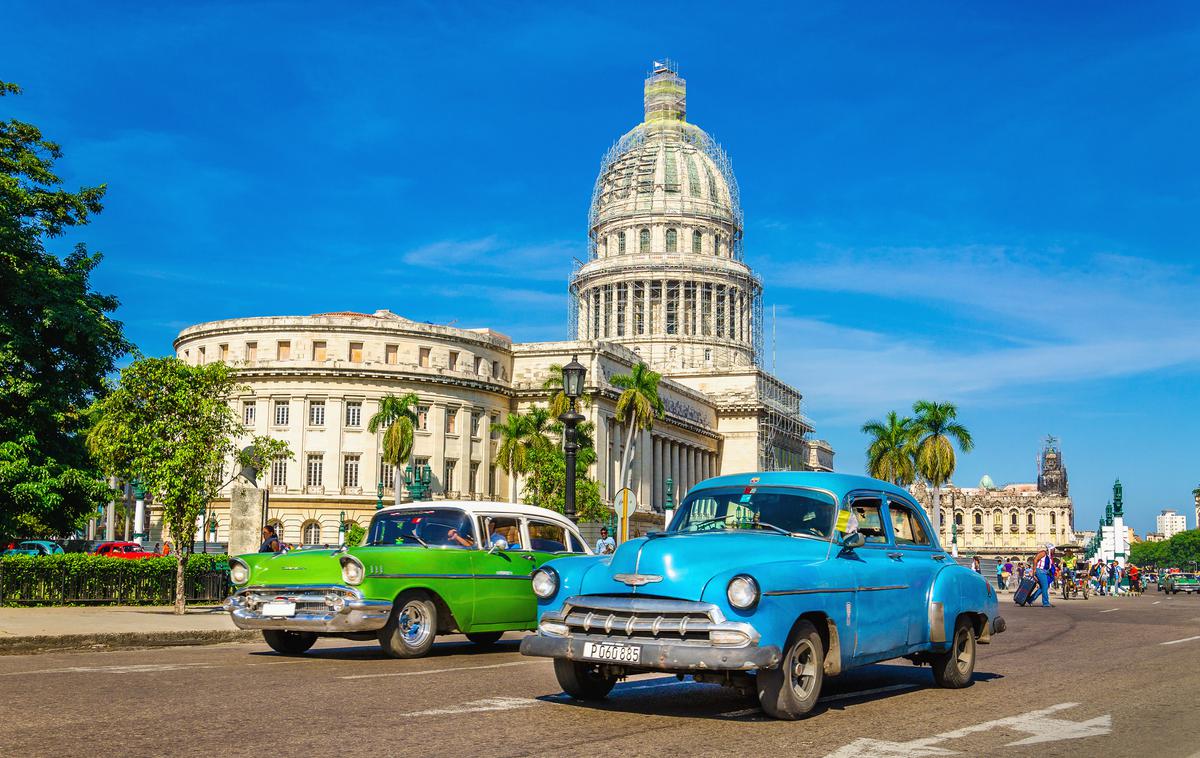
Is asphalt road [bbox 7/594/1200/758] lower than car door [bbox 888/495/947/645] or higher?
lower

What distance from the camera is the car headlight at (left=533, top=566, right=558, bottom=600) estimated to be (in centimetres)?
949

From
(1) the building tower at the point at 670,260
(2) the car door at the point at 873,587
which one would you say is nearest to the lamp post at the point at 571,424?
(2) the car door at the point at 873,587

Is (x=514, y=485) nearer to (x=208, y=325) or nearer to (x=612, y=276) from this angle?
(x=208, y=325)

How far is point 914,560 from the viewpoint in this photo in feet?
35.0

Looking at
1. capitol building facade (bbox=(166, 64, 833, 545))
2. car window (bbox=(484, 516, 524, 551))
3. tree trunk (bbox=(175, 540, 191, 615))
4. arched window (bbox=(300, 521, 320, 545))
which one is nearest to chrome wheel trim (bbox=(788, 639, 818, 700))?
car window (bbox=(484, 516, 524, 551))

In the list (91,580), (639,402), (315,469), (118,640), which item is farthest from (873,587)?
(315,469)

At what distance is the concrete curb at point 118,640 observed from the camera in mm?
14953

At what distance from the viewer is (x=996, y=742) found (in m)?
7.88

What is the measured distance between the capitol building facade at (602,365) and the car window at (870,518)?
164ft

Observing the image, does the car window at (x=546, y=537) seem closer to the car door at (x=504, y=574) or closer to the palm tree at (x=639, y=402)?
the car door at (x=504, y=574)

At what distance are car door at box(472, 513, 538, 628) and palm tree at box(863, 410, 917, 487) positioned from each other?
217 ft

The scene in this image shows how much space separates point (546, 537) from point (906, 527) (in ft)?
19.9

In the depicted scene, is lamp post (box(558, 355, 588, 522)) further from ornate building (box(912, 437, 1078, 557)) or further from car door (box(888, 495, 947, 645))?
ornate building (box(912, 437, 1078, 557))

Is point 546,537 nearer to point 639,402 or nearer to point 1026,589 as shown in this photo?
point 1026,589
